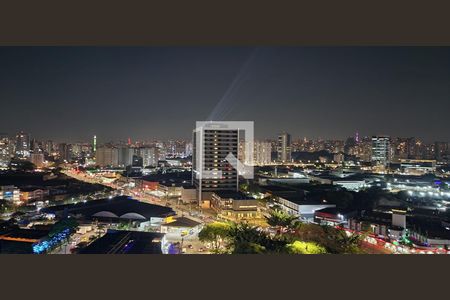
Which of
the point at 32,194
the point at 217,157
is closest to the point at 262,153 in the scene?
the point at 217,157

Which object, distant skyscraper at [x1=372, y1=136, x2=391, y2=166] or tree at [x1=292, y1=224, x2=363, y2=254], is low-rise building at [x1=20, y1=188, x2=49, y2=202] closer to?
tree at [x1=292, y1=224, x2=363, y2=254]

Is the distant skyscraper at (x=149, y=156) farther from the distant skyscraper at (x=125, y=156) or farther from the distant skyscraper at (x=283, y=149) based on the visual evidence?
the distant skyscraper at (x=283, y=149)

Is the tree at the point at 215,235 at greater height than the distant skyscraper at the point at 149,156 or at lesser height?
lesser

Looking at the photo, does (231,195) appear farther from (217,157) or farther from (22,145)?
(22,145)

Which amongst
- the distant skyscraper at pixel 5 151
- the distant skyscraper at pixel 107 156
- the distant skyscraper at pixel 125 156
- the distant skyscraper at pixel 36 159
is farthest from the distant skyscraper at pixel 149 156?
the distant skyscraper at pixel 5 151

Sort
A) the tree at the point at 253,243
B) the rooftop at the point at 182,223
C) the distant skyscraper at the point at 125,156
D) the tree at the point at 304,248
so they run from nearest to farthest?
1. the tree at the point at 253,243
2. the tree at the point at 304,248
3. the rooftop at the point at 182,223
4. the distant skyscraper at the point at 125,156

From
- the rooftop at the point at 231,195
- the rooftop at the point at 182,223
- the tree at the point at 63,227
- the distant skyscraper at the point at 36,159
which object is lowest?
the rooftop at the point at 182,223
